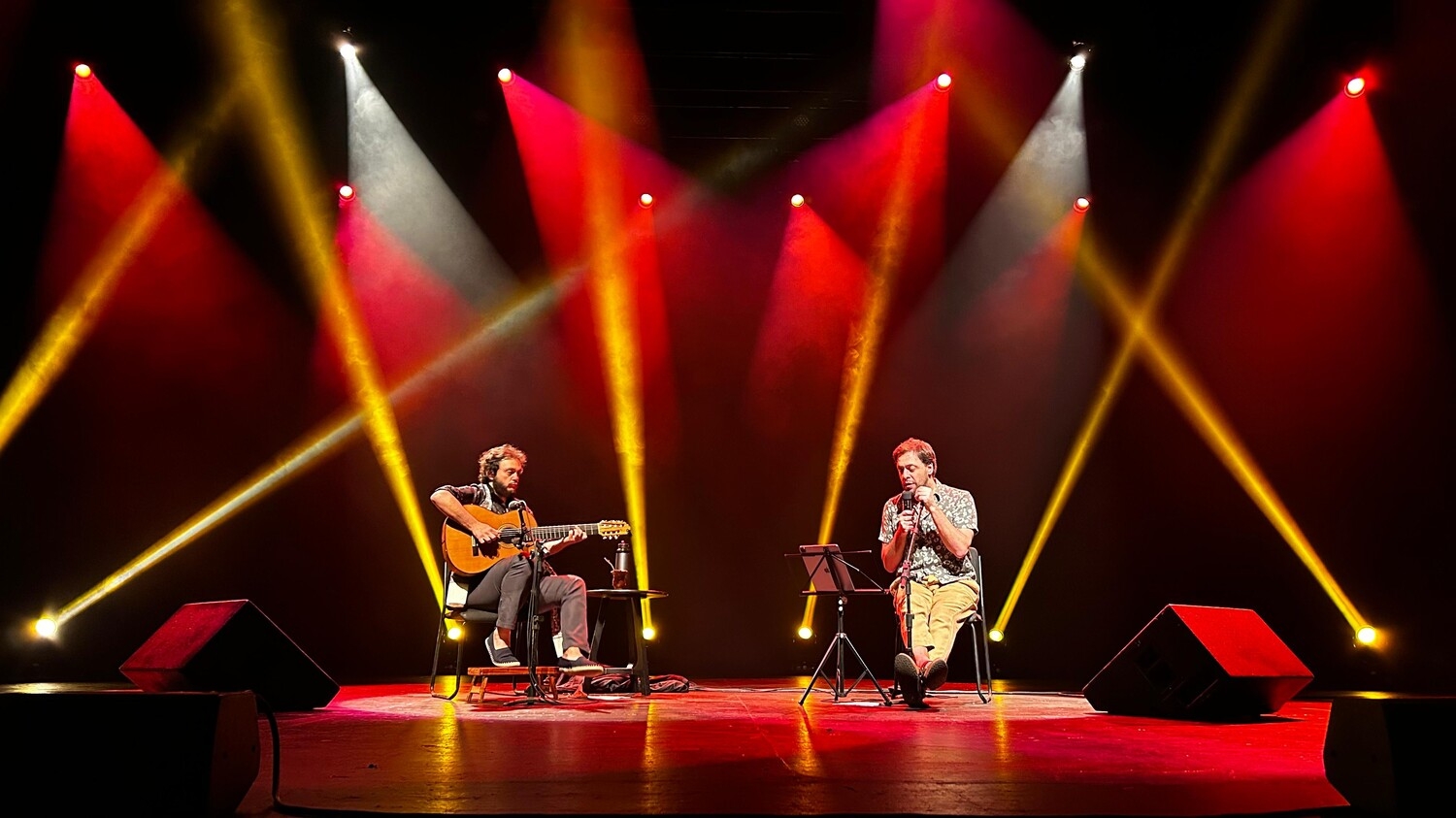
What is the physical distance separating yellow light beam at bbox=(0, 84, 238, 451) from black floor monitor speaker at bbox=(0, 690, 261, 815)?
5733 millimetres

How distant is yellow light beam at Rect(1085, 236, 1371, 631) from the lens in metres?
6.75

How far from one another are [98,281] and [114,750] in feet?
19.8

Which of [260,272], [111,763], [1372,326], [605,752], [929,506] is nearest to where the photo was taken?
[111,763]

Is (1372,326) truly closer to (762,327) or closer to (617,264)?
(762,327)

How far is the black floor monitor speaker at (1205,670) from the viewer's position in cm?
395

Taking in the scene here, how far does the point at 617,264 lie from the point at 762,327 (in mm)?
1197

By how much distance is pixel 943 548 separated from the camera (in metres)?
5.04

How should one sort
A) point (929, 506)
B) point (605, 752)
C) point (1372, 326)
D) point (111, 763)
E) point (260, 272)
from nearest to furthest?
point (111, 763), point (605, 752), point (929, 506), point (1372, 326), point (260, 272)

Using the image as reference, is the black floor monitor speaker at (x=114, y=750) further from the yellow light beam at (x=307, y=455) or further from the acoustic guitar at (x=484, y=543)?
the yellow light beam at (x=307, y=455)

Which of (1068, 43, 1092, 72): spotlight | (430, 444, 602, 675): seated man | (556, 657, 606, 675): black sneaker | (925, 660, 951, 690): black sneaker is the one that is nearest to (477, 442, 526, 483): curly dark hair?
(430, 444, 602, 675): seated man

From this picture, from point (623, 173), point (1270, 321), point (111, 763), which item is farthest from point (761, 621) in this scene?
point (111, 763)

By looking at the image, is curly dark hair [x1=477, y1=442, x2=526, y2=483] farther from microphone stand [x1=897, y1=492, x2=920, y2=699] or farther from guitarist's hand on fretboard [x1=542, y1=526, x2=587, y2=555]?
microphone stand [x1=897, y1=492, x2=920, y2=699]

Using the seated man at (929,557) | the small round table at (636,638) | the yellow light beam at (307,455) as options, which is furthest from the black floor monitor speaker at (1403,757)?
the yellow light beam at (307,455)

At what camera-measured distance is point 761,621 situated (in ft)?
24.1
